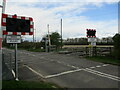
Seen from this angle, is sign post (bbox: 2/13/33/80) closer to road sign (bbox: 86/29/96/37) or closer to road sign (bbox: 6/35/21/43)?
road sign (bbox: 6/35/21/43)

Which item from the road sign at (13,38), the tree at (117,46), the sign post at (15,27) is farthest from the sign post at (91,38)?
the road sign at (13,38)

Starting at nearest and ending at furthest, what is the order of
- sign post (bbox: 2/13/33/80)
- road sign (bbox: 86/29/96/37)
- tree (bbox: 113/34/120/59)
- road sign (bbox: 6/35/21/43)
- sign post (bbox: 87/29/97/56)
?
sign post (bbox: 2/13/33/80) → road sign (bbox: 6/35/21/43) → tree (bbox: 113/34/120/59) → sign post (bbox: 87/29/97/56) → road sign (bbox: 86/29/96/37)

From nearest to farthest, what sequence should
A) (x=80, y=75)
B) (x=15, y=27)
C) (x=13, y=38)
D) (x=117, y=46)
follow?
(x=15, y=27), (x=13, y=38), (x=80, y=75), (x=117, y=46)

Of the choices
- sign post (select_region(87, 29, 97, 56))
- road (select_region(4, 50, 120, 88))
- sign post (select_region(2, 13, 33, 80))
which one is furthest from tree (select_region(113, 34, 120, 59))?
sign post (select_region(2, 13, 33, 80))

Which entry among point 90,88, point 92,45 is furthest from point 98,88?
point 92,45

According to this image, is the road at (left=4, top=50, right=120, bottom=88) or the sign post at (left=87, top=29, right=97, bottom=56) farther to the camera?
the sign post at (left=87, top=29, right=97, bottom=56)

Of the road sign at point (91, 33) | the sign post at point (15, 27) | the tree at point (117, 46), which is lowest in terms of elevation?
the tree at point (117, 46)

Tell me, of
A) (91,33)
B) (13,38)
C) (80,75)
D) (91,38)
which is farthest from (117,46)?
(13,38)

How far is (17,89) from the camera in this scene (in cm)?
561

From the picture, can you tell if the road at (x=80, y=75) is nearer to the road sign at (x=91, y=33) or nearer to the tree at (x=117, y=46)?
the tree at (x=117, y=46)

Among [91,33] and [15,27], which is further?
[91,33]

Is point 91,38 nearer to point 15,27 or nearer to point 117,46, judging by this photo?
point 117,46

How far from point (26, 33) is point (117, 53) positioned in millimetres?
11608

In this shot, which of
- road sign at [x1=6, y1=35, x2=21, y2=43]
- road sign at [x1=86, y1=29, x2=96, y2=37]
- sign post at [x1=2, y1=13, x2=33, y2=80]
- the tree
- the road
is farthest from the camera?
road sign at [x1=86, y1=29, x2=96, y2=37]
